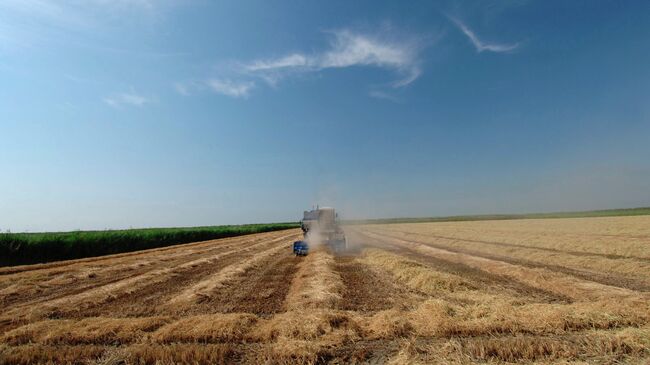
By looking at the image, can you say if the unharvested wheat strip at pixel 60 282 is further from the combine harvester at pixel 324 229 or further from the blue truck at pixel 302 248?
the combine harvester at pixel 324 229

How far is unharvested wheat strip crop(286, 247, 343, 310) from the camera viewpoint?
27.8ft

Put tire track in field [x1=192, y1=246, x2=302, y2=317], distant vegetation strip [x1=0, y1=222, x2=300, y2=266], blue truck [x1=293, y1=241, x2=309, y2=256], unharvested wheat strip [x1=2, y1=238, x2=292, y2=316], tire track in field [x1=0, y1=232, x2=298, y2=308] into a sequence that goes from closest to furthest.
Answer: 1. tire track in field [x1=192, y1=246, x2=302, y2=317]
2. unharvested wheat strip [x1=2, y1=238, x2=292, y2=316]
3. tire track in field [x1=0, y1=232, x2=298, y2=308]
4. blue truck [x1=293, y1=241, x2=309, y2=256]
5. distant vegetation strip [x1=0, y1=222, x2=300, y2=266]

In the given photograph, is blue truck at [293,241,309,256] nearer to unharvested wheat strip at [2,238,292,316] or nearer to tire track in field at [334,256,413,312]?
tire track in field at [334,256,413,312]

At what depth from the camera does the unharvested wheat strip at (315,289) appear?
847cm

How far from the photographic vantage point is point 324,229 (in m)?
25.5

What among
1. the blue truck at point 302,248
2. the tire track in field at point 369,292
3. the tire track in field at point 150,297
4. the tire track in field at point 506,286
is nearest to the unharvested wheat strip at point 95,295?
the tire track in field at point 150,297

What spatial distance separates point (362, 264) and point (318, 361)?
442 inches

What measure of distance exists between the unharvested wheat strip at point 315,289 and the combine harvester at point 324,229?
8.91m

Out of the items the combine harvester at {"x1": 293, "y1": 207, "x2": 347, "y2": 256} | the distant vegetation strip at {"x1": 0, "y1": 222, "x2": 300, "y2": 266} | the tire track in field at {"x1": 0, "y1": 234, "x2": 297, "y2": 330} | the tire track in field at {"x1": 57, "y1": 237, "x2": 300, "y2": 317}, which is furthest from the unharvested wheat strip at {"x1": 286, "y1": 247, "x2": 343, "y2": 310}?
the distant vegetation strip at {"x1": 0, "y1": 222, "x2": 300, "y2": 266}

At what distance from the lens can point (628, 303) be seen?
7547mm

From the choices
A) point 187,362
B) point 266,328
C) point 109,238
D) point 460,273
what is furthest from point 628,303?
point 109,238

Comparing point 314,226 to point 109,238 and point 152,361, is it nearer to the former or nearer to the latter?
point 109,238

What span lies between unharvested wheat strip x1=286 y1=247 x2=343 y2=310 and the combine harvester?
8.91 m

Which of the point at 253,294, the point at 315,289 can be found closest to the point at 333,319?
the point at 315,289
